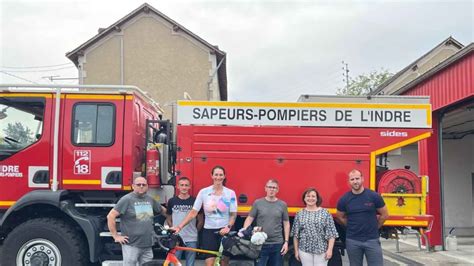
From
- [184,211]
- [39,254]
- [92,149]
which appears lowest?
[39,254]

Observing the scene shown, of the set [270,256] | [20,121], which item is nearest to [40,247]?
[20,121]

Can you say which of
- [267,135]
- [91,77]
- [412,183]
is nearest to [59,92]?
[267,135]

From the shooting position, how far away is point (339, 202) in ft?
18.1

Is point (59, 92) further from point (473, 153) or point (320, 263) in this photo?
point (473, 153)

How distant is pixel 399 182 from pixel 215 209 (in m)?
2.47

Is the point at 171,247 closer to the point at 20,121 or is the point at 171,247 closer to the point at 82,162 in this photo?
the point at 82,162

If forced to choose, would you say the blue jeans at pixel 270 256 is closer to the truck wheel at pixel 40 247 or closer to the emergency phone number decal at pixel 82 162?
the truck wheel at pixel 40 247

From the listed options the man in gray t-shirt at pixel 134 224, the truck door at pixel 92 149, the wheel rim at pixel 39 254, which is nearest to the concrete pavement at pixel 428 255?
the man in gray t-shirt at pixel 134 224

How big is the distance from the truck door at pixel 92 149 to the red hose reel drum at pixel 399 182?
11.4 feet

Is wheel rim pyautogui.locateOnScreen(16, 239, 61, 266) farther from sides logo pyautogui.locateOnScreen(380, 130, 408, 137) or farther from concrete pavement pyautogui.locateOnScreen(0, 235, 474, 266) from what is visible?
concrete pavement pyautogui.locateOnScreen(0, 235, 474, 266)

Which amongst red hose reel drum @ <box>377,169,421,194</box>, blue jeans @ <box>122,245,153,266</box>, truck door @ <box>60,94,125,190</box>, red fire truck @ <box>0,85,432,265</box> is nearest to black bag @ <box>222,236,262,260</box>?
red fire truck @ <box>0,85,432,265</box>

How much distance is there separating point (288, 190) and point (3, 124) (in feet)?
12.9

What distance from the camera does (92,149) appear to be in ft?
20.0

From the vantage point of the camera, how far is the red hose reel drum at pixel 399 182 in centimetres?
600
